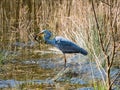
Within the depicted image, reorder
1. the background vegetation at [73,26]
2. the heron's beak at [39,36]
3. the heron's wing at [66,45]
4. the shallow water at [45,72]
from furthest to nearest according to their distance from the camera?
the heron's beak at [39,36]
the heron's wing at [66,45]
the background vegetation at [73,26]
the shallow water at [45,72]

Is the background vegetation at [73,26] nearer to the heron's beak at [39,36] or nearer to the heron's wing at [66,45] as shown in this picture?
the heron's wing at [66,45]

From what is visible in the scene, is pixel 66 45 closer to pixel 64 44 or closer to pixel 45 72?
pixel 64 44

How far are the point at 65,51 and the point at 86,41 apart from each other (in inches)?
21.4

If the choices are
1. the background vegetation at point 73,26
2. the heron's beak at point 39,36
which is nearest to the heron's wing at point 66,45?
the background vegetation at point 73,26

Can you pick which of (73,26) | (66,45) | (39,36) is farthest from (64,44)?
(73,26)

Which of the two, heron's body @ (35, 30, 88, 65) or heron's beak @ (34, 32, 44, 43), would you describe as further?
heron's beak @ (34, 32, 44, 43)

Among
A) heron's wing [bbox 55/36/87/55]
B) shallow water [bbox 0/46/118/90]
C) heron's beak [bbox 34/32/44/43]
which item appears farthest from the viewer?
heron's beak [bbox 34/32/44/43]

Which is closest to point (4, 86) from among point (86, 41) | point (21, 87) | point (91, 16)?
point (21, 87)

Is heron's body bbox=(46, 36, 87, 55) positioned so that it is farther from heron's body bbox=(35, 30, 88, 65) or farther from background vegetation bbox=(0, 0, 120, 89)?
background vegetation bbox=(0, 0, 120, 89)

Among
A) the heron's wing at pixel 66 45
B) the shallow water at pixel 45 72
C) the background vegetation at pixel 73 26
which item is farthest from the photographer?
the heron's wing at pixel 66 45

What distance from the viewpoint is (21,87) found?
6.19 meters

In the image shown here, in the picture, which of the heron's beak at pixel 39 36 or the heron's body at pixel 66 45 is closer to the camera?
the heron's body at pixel 66 45

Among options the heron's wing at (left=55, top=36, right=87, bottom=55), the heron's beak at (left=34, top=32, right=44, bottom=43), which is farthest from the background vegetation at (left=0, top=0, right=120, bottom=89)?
the heron's beak at (left=34, top=32, right=44, bottom=43)

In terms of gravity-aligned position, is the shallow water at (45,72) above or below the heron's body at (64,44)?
below
